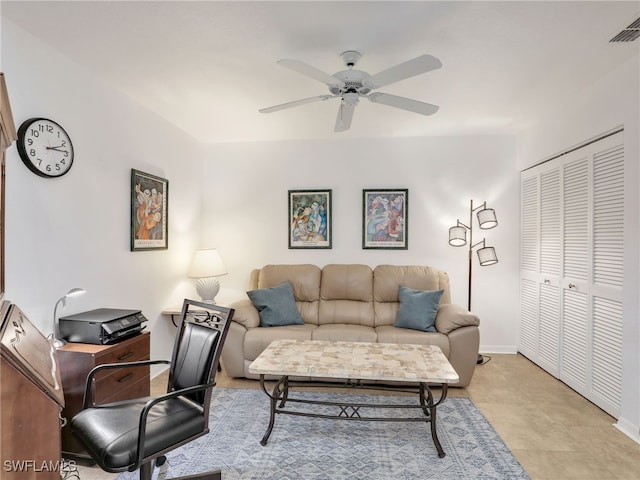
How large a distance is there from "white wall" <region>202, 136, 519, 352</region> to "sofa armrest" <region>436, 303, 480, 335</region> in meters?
0.98

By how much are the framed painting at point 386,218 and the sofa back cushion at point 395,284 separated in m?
0.42

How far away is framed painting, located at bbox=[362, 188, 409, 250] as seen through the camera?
4254mm

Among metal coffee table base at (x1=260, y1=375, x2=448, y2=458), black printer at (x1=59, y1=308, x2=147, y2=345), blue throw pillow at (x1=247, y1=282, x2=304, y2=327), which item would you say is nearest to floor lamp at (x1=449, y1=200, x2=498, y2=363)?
metal coffee table base at (x1=260, y1=375, x2=448, y2=458)

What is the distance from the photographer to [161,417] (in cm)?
164

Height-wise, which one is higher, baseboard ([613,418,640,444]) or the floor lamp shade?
the floor lamp shade

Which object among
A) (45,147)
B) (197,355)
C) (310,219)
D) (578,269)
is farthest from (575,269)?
(45,147)

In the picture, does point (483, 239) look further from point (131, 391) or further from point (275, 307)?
point (131, 391)

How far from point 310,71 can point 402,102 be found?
2.37 feet

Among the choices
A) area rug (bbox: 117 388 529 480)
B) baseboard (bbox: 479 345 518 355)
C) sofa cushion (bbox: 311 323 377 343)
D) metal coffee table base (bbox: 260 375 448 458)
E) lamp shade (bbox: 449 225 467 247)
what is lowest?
area rug (bbox: 117 388 529 480)

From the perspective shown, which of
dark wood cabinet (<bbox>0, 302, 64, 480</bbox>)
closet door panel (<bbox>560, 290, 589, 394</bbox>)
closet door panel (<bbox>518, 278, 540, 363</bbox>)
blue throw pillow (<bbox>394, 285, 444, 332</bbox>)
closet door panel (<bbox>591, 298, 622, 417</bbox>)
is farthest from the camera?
closet door panel (<bbox>518, 278, 540, 363</bbox>)

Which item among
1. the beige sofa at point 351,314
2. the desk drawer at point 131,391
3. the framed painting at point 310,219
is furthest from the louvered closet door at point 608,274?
the desk drawer at point 131,391

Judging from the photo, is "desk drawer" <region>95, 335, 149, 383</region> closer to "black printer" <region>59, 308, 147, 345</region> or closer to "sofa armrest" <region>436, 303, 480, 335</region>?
"black printer" <region>59, 308, 147, 345</region>

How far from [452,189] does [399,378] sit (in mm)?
2828

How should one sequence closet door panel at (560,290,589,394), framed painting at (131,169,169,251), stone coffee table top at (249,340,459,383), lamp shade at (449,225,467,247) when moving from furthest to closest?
lamp shade at (449,225,467,247) → framed painting at (131,169,169,251) → closet door panel at (560,290,589,394) → stone coffee table top at (249,340,459,383)
